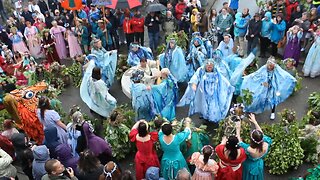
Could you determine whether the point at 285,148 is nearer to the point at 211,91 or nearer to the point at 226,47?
the point at 211,91

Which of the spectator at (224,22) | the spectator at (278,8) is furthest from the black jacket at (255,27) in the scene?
the spectator at (278,8)

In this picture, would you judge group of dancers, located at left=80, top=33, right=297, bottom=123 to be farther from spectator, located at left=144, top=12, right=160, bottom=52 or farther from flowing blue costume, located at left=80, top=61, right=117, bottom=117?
spectator, located at left=144, top=12, right=160, bottom=52

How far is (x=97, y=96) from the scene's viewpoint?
8.90m

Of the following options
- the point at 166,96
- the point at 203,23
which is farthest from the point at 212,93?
the point at 203,23

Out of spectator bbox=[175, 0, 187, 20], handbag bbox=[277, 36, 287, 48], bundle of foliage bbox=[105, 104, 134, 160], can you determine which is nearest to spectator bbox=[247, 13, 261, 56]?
handbag bbox=[277, 36, 287, 48]

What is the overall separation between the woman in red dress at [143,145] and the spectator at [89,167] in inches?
35.7

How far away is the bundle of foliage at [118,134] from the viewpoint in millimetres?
7801

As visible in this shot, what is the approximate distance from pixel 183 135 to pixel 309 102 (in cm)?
460

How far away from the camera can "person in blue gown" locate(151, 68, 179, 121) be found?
28.0ft

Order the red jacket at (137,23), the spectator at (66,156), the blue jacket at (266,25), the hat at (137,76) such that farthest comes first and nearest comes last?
the red jacket at (137,23) < the blue jacket at (266,25) < the hat at (137,76) < the spectator at (66,156)

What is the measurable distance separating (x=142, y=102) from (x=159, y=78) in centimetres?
71

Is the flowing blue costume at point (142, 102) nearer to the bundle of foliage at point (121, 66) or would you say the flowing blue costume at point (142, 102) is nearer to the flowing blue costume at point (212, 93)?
the flowing blue costume at point (212, 93)

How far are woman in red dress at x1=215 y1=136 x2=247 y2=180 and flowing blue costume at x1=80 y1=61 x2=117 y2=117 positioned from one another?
3593 mm

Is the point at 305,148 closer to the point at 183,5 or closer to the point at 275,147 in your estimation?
the point at 275,147
